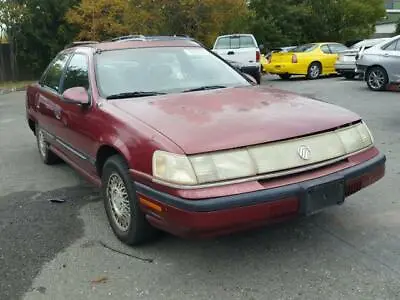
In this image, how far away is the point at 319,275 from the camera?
11.2ft

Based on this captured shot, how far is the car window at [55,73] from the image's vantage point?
5738 millimetres

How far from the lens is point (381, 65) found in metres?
12.9

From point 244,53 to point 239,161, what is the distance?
14158 millimetres

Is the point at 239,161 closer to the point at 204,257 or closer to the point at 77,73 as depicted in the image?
the point at 204,257

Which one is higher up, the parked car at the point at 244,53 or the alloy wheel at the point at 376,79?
the parked car at the point at 244,53

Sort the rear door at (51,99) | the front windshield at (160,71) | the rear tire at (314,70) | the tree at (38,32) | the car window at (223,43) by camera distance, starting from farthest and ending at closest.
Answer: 1. the tree at (38,32)
2. the rear tire at (314,70)
3. the car window at (223,43)
4. the rear door at (51,99)
5. the front windshield at (160,71)

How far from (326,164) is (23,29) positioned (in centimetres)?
2162

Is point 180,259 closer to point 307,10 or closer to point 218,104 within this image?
point 218,104

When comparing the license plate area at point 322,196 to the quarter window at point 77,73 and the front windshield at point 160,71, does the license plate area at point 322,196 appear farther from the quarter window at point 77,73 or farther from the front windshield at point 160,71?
the quarter window at point 77,73

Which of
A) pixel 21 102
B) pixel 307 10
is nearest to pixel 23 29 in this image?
pixel 21 102

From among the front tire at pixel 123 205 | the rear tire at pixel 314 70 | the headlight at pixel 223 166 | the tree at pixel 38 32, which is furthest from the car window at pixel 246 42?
the headlight at pixel 223 166

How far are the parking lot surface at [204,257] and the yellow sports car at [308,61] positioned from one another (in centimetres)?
1368

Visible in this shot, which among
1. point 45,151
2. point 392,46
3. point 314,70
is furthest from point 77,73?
point 314,70

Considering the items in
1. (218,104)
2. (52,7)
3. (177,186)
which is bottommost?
(177,186)
